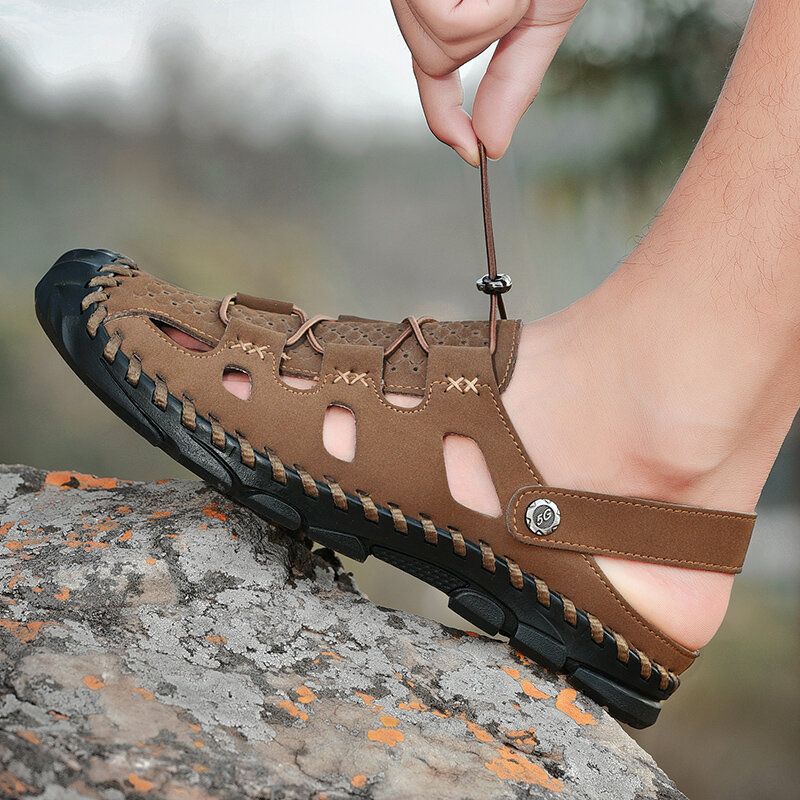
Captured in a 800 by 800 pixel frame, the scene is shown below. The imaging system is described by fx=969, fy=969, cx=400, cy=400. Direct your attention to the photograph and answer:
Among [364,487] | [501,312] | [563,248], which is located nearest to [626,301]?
[501,312]

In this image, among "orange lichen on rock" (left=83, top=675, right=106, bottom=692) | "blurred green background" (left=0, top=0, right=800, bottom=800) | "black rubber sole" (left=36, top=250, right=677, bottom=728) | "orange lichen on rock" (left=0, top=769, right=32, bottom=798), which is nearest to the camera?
"orange lichen on rock" (left=0, top=769, right=32, bottom=798)

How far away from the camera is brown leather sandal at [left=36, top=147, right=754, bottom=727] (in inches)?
33.6

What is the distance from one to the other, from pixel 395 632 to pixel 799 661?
1463 millimetres

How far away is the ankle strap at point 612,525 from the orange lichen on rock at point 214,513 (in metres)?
0.28

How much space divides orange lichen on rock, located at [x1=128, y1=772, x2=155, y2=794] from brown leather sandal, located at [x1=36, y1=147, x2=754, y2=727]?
12.7 inches

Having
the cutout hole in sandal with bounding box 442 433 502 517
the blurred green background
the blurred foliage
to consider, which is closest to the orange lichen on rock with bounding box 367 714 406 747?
the cutout hole in sandal with bounding box 442 433 502 517

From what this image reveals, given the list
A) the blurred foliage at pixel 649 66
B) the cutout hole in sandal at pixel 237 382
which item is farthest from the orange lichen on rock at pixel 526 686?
the blurred foliage at pixel 649 66

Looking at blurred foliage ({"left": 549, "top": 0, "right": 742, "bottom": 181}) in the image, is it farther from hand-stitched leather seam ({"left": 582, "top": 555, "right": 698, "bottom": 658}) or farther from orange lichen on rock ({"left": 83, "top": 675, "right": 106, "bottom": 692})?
orange lichen on rock ({"left": 83, "top": 675, "right": 106, "bottom": 692})

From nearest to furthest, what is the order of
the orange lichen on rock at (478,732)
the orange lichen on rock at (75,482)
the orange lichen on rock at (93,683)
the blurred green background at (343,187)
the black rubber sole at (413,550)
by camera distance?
the orange lichen on rock at (93,683) < the orange lichen on rock at (478,732) < the black rubber sole at (413,550) < the orange lichen on rock at (75,482) < the blurred green background at (343,187)

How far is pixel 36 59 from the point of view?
198cm

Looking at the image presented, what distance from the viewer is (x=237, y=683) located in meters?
0.74

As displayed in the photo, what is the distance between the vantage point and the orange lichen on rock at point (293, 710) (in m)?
0.71

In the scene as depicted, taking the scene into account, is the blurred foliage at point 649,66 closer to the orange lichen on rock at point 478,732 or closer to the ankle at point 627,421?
the ankle at point 627,421

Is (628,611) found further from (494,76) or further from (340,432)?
(494,76)
